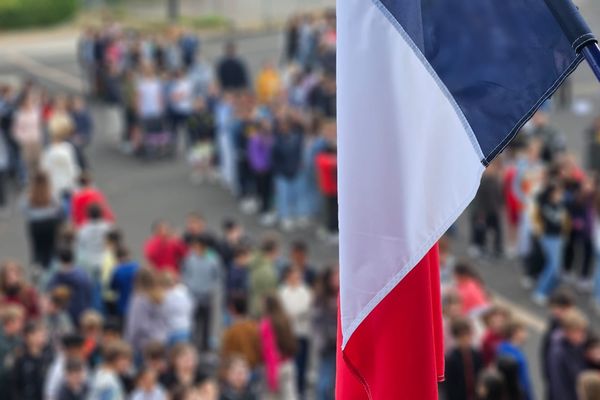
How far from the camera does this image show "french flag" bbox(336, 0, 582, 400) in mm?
4203

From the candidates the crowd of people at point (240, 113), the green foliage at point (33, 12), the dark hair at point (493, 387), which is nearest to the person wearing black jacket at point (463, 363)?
the dark hair at point (493, 387)

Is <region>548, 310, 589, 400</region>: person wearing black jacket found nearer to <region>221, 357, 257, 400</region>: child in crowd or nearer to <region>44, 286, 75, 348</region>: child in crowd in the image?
<region>221, 357, 257, 400</region>: child in crowd

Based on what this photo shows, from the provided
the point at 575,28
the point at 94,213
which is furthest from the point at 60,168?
the point at 575,28

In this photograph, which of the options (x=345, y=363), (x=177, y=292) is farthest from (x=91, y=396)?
(x=345, y=363)

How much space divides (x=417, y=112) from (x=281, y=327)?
6.85m

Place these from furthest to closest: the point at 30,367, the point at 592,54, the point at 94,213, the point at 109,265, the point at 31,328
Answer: the point at 94,213 < the point at 109,265 < the point at 30,367 < the point at 31,328 < the point at 592,54

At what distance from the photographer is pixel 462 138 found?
13.9ft

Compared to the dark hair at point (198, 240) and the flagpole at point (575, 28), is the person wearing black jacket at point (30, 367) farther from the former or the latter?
the flagpole at point (575, 28)

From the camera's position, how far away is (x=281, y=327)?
1095 cm

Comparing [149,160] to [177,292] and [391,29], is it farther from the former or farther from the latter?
[391,29]

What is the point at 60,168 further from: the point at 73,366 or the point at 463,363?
the point at 463,363

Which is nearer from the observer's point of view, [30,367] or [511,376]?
[511,376]

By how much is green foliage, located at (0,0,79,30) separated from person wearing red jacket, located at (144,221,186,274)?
24.7m

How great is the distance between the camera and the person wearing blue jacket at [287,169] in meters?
17.8
